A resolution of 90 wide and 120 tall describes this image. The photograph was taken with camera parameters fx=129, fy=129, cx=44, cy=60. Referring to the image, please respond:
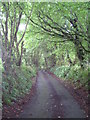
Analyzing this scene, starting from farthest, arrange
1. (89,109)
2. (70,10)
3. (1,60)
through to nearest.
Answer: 1. (1,60)
2. (70,10)
3. (89,109)

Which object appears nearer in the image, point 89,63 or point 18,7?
point 18,7

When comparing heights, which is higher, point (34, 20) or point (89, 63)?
point (34, 20)

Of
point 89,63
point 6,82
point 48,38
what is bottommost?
point 6,82

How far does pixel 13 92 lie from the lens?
7.45 m

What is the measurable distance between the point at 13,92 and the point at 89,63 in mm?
6950

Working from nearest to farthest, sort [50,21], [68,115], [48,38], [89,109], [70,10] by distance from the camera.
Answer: [68,115], [89,109], [70,10], [50,21], [48,38]

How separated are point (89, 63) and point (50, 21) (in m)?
5.13

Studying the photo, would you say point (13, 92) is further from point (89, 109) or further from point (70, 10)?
point (70, 10)

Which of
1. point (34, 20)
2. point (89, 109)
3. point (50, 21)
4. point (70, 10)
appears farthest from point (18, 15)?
point (89, 109)

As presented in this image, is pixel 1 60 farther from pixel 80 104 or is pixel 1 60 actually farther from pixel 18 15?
pixel 80 104

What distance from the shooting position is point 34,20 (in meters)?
9.06

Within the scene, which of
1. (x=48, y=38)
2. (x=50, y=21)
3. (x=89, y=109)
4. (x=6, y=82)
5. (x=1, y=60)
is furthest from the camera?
(x=48, y=38)

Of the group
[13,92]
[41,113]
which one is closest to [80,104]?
[41,113]

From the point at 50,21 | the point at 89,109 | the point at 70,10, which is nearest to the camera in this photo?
the point at 89,109
